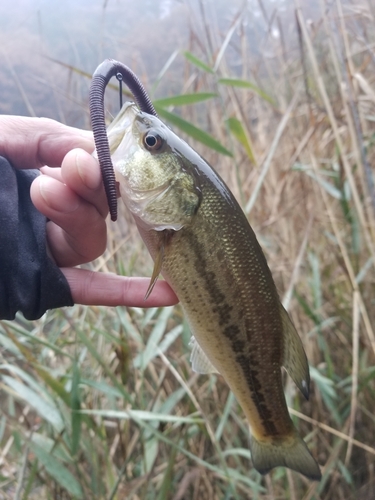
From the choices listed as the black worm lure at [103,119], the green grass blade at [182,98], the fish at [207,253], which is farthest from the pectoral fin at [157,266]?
the green grass blade at [182,98]

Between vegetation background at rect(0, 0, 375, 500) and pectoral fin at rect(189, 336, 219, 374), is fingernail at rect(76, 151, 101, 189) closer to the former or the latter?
pectoral fin at rect(189, 336, 219, 374)

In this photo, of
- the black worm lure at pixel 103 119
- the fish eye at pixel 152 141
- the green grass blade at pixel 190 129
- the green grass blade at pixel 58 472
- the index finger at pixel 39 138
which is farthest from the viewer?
the green grass blade at pixel 190 129

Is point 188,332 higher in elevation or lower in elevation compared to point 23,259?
lower

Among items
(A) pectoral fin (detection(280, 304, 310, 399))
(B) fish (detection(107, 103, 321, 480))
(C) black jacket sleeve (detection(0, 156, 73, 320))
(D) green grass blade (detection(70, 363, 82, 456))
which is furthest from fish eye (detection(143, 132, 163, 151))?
(D) green grass blade (detection(70, 363, 82, 456))

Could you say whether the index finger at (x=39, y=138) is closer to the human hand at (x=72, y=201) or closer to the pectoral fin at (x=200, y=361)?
the human hand at (x=72, y=201)

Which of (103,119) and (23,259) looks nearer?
(103,119)

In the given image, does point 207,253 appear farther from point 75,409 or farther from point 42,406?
point 42,406

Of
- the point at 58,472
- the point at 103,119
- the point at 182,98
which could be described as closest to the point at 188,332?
the point at 58,472
